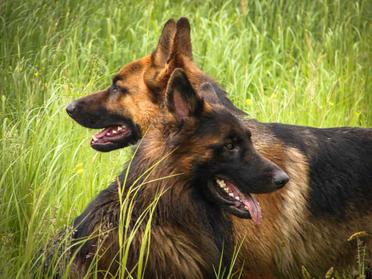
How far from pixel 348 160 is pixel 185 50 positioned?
142 centimetres

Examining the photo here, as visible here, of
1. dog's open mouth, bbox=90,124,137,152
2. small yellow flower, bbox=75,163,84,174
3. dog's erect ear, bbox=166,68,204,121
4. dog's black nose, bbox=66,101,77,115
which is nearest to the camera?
dog's erect ear, bbox=166,68,204,121

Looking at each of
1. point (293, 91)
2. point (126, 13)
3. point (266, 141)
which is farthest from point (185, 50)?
point (126, 13)

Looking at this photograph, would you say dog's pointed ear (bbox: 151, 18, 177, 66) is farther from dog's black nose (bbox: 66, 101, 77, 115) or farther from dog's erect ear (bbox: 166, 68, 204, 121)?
dog's erect ear (bbox: 166, 68, 204, 121)

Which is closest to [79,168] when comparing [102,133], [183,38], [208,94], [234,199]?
[102,133]

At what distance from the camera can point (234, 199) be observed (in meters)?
4.18

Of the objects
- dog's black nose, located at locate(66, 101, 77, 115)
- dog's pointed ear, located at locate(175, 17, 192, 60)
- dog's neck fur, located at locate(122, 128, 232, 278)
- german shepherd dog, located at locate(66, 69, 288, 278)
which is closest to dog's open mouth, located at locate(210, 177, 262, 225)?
german shepherd dog, located at locate(66, 69, 288, 278)

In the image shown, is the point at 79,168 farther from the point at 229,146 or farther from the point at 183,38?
the point at 229,146

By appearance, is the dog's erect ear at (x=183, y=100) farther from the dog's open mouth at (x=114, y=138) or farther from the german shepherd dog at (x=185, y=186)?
the dog's open mouth at (x=114, y=138)

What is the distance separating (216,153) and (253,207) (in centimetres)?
36

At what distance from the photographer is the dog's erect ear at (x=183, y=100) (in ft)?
13.4

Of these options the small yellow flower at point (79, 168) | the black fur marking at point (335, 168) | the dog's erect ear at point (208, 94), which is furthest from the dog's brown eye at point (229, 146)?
the small yellow flower at point (79, 168)

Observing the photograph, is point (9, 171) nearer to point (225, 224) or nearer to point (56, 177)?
point (56, 177)

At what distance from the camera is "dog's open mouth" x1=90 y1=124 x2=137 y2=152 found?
543 centimetres

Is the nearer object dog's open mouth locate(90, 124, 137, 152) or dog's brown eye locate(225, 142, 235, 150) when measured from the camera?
dog's brown eye locate(225, 142, 235, 150)
